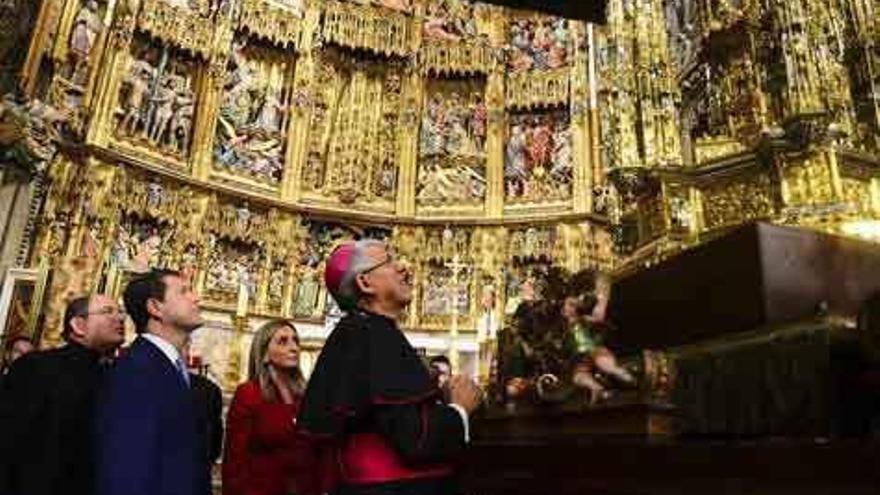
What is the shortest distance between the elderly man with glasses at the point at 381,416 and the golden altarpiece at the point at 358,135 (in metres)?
4.06

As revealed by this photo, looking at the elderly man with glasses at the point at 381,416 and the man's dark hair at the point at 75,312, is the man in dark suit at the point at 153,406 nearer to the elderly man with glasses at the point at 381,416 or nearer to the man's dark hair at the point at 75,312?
the man's dark hair at the point at 75,312

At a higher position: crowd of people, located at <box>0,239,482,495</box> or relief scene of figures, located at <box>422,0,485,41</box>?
relief scene of figures, located at <box>422,0,485,41</box>

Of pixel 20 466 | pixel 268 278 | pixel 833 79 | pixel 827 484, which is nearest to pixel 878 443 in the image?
pixel 827 484

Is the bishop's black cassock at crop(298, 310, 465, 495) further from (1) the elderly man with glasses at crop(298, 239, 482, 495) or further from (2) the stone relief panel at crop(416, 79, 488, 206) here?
(2) the stone relief panel at crop(416, 79, 488, 206)

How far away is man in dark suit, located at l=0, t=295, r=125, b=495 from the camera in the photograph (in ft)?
7.63

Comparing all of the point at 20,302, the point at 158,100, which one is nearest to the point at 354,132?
the point at 158,100

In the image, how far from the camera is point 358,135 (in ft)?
43.4

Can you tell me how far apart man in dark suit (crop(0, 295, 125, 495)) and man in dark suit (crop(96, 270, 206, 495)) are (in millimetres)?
427

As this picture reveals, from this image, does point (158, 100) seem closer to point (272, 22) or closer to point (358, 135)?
point (272, 22)

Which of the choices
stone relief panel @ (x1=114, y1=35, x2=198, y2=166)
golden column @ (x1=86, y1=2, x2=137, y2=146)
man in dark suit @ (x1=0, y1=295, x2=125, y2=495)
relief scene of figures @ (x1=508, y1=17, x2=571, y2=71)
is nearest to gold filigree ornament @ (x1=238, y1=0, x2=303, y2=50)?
stone relief panel @ (x1=114, y1=35, x2=198, y2=166)

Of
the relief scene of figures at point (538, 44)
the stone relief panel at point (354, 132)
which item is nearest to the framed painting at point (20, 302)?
the stone relief panel at point (354, 132)

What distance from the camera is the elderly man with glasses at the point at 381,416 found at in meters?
1.46

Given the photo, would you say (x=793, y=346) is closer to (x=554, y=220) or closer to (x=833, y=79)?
(x=833, y=79)

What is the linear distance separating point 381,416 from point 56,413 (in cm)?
162
